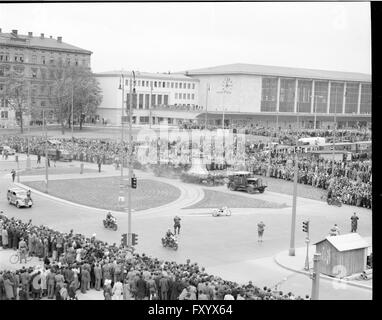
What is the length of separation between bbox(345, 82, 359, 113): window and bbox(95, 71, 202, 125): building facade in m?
2.84

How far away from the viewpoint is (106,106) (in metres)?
13.2

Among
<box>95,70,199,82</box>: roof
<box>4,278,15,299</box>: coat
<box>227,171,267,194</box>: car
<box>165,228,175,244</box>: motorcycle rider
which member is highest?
<box>95,70,199,82</box>: roof

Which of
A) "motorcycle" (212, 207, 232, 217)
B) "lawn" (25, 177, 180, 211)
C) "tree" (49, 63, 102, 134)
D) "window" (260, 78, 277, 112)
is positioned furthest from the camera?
"lawn" (25, 177, 180, 211)

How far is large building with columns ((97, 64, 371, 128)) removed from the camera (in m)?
11.6

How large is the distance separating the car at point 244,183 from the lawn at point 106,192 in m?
1.91

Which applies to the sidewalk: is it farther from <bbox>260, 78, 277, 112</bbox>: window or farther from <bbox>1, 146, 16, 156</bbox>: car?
<bbox>1, 146, 16, 156</bbox>: car

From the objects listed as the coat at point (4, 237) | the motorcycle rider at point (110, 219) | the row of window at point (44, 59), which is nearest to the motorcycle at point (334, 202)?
the motorcycle rider at point (110, 219)

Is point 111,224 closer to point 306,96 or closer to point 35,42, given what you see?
point 35,42

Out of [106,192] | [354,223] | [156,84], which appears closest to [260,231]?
[354,223]

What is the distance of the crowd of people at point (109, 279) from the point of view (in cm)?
854

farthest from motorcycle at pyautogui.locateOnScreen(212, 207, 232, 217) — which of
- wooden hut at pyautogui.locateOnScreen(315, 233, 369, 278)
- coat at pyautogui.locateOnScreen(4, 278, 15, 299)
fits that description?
coat at pyautogui.locateOnScreen(4, 278, 15, 299)

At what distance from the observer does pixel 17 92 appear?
12.6 metres

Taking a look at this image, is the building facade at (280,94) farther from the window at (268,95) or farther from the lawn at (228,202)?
the lawn at (228,202)
